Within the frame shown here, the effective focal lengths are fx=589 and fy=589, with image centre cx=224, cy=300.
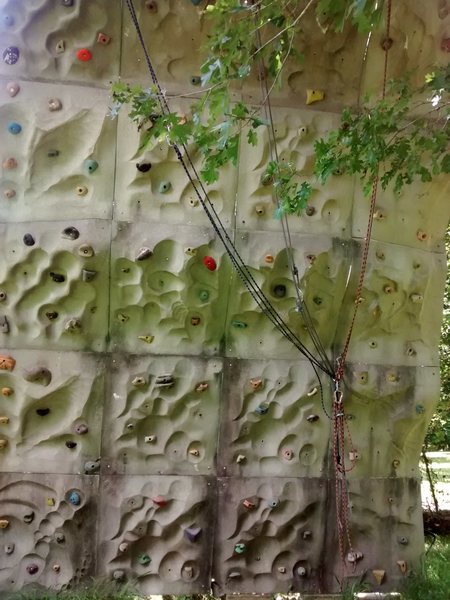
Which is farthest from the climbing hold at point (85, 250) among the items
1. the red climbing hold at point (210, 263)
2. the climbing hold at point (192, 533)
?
the climbing hold at point (192, 533)

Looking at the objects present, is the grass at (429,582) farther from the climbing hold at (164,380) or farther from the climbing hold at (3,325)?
the climbing hold at (3,325)

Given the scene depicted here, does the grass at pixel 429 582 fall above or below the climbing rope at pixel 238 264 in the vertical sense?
below

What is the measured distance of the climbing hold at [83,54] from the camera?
3.48m

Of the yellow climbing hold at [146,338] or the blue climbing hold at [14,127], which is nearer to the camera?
the blue climbing hold at [14,127]

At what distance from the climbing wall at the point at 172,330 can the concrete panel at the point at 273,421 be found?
0.01 metres

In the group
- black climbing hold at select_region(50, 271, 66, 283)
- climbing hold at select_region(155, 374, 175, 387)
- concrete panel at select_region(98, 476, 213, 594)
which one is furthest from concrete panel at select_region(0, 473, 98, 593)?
black climbing hold at select_region(50, 271, 66, 283)

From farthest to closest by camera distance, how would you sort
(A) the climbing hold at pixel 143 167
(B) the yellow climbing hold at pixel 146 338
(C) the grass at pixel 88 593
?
(B) the yellow climbing hold at pixel 146 338, (A) the climbing hold at pixel 143 167, (C) the grass at pixel 88 593

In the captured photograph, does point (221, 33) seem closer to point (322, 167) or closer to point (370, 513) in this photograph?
point (322, 167)

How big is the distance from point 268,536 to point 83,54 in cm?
315

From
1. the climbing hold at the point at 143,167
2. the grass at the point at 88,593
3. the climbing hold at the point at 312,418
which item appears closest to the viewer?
the grass at the point at 88,593

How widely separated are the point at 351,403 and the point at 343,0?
2.49 m

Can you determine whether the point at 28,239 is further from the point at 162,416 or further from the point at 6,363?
the point at 162,416

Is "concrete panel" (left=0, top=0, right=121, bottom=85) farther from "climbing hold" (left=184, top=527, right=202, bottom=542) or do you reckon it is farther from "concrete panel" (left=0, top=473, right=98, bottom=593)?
"climbing hold" (left=184, top=527, right=202, bottom=542)

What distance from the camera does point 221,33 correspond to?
2.47 meters
